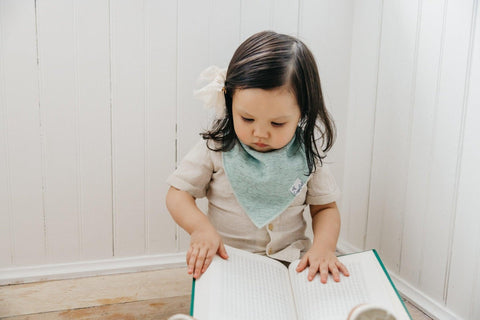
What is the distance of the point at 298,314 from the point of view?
26.4 inches

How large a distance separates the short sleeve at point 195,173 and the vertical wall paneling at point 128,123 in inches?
10.7

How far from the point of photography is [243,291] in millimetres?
671

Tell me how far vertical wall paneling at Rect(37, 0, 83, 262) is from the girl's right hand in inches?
19.2

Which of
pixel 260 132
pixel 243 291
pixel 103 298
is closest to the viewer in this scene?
pixel 243 291

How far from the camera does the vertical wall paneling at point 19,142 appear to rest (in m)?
0.99

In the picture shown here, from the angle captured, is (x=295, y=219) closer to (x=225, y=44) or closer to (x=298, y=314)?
(x=298, y=314)

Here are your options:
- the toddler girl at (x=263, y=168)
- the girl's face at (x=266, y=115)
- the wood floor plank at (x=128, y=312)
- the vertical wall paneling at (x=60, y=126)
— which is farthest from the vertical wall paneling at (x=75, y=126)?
the girl's face at (x=266, y=115)

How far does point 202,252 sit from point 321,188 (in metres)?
0.34

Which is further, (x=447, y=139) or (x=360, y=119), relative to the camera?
(x=360, y=119)

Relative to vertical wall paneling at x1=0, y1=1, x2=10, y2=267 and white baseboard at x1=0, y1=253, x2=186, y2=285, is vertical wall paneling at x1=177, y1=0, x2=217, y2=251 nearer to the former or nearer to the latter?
white baseboard at x1=0, y1=253, x2=186, y2=285

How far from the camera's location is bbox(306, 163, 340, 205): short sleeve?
93 centimetres

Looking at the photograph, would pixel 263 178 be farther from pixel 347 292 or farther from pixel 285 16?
pixel 285 16

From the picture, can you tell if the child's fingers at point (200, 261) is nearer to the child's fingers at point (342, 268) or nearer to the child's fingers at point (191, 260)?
the child's fingers at point (191, 260)

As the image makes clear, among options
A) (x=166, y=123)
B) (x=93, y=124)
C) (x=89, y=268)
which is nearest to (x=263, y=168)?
(x=166, y=123)
